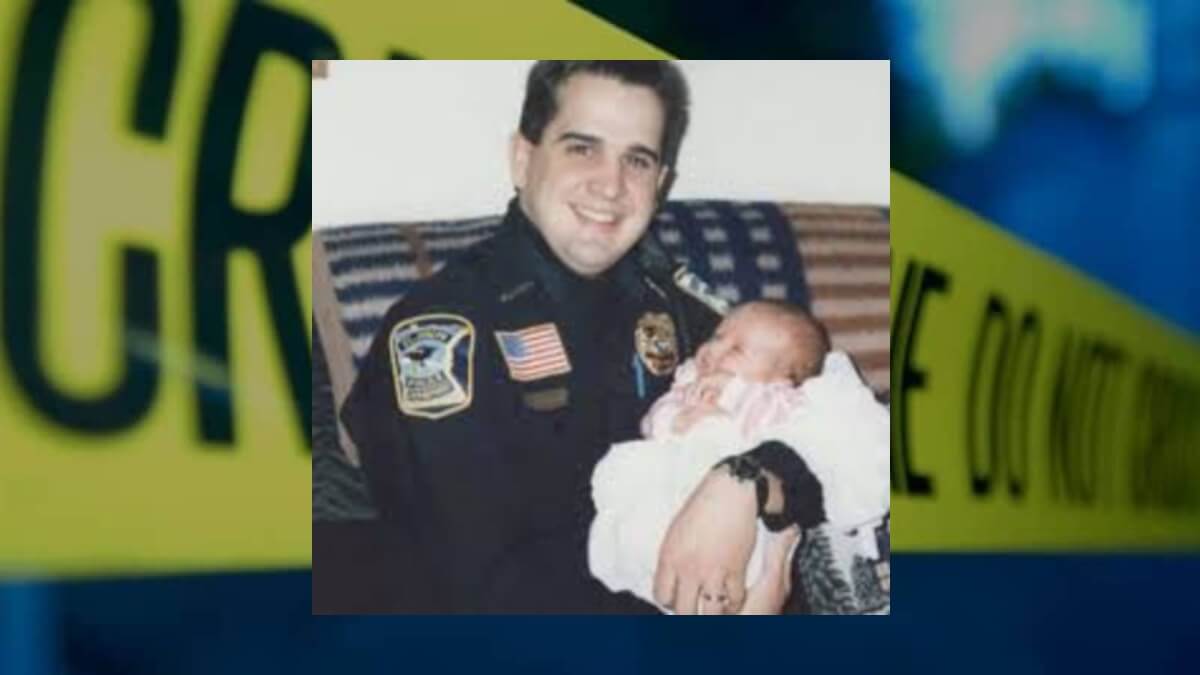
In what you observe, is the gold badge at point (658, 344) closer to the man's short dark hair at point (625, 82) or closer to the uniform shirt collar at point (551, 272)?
the uniform shirt collar at point (551, 272)

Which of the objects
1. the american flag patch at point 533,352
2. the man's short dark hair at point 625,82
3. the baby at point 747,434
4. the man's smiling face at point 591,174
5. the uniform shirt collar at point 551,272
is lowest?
the baby at point 747,434

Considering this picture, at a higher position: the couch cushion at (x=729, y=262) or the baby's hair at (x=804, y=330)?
the couch cushion at (x=729, y=262)

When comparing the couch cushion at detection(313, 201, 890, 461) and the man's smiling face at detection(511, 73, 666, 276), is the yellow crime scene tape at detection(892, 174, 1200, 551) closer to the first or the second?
the couch cushion at detection(313, 201, 890, 461)

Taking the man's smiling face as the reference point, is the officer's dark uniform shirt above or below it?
below

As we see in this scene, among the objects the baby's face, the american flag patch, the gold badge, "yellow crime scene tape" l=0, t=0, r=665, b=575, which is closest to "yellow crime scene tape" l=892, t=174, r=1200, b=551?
the baby's face

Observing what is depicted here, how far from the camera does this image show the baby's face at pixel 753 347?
5.38 feet

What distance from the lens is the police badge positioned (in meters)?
1.62

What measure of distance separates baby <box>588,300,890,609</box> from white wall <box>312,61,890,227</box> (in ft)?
0.44

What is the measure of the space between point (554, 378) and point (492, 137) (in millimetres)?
234

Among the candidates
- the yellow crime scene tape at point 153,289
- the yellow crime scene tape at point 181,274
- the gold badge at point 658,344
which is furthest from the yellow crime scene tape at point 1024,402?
the yellow crime scene tape at point 153,289

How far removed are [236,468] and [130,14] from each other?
429 millimetres

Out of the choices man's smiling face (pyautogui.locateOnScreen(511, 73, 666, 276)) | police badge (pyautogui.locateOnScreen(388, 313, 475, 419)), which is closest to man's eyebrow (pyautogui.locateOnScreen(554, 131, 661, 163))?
man's smiling face (pyautogui.locateOnScreen(511, 73, 666, 276))

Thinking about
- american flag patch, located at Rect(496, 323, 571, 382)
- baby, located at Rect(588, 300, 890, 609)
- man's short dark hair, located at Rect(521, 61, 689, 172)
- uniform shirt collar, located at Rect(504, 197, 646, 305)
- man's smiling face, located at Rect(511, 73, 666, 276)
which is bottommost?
baby, located at Rect(588, 300, 890, 609)

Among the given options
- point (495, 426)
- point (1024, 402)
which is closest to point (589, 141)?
point (495, 426)
